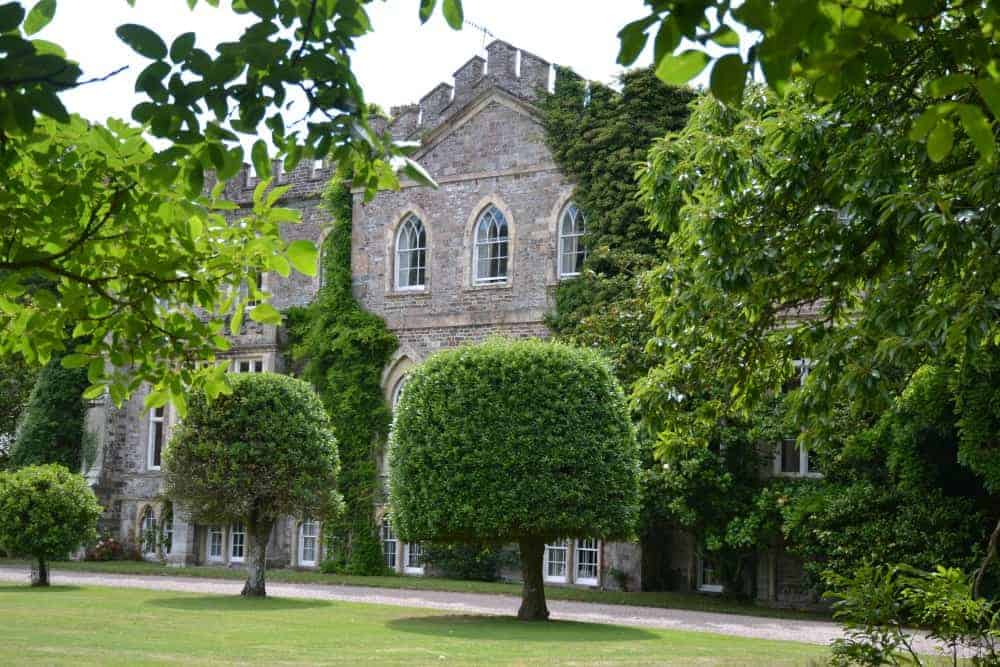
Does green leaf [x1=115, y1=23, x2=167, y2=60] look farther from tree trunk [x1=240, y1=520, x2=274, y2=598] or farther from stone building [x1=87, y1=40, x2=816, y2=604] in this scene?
stone building [x1=87, y1=40, x2=816, y2=604]

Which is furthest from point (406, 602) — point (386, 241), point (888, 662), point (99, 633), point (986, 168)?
point (986, 168)

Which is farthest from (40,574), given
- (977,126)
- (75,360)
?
(977,126)

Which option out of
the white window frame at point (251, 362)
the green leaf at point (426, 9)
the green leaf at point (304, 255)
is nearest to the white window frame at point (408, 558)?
the white window frame at point (251, 362)

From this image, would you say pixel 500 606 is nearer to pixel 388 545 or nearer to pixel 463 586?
pixel 463 586

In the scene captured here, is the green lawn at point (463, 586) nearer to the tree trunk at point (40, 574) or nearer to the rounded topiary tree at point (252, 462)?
the rounded topiary tree at point (252, 462)

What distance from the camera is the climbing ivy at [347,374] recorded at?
27.5 metres

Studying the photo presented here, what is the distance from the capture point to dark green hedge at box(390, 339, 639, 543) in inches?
675

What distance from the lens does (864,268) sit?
348 inches

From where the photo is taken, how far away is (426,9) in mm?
4480

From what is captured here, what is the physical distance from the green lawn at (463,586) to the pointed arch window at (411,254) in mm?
6555

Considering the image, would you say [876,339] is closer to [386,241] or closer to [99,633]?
[99,633]

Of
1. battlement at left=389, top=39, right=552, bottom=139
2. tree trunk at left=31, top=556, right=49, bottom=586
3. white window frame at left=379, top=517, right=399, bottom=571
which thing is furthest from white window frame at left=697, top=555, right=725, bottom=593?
tree trunk at left=31, top=556, right=49, bottom=586

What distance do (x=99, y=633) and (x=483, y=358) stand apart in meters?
6.36

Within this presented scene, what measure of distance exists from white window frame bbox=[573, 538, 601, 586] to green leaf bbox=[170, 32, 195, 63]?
70.0 feet
